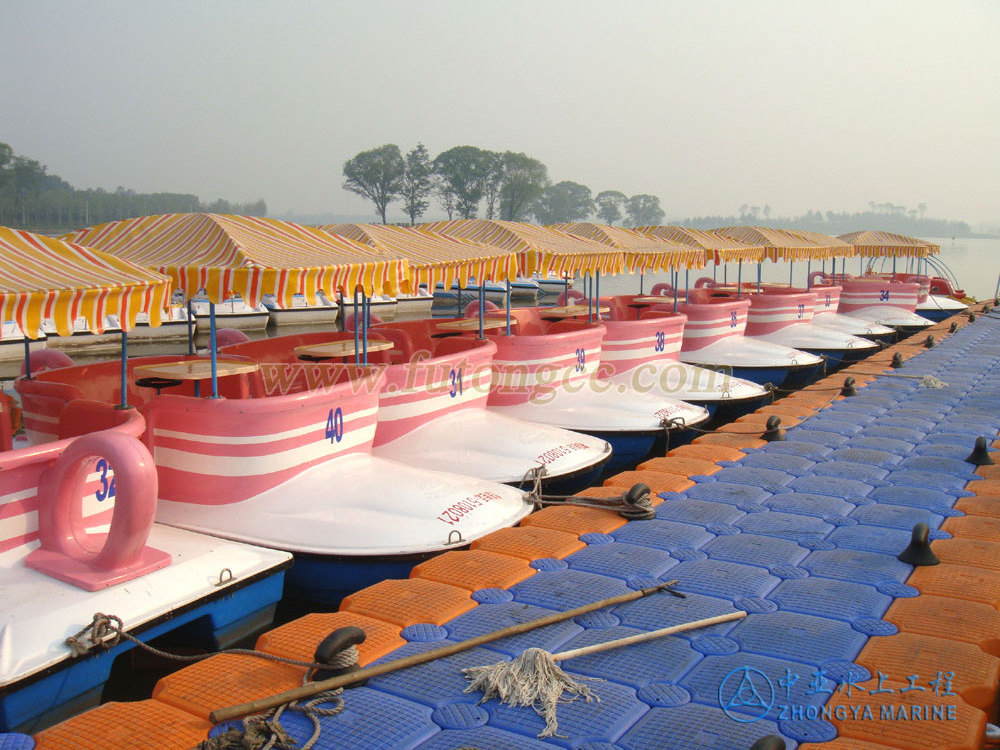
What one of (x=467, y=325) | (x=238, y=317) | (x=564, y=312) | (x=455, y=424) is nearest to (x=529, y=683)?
(x=455, y=424)

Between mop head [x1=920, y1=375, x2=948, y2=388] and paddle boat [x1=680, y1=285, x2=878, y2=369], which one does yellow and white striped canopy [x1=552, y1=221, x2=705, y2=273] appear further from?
mop head [x1=920, y1=375, x2=948, y2=388]

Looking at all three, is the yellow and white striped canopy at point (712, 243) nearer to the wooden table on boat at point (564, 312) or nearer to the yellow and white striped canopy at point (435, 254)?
the wooden table on boat at point (564, 312)

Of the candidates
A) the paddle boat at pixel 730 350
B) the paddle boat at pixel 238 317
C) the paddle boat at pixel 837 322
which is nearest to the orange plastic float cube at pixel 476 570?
the paddle boat at pixel 730 350

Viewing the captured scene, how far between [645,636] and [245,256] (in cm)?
397

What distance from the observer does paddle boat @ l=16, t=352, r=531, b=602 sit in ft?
21.0

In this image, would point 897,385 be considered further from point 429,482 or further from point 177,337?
point 177,337

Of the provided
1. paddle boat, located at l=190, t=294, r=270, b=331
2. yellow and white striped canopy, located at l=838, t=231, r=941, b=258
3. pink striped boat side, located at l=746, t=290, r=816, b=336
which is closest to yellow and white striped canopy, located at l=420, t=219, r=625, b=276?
pink striped boat side, located at l=746, t=290, r=816, b=336

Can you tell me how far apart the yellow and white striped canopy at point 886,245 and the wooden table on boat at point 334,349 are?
19730 millimetres

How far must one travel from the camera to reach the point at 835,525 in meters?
6.38

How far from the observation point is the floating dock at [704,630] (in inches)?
145

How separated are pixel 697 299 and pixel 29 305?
15.2 metres

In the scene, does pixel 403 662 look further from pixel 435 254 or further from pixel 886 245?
pixel 886 245

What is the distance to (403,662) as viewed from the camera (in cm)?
415

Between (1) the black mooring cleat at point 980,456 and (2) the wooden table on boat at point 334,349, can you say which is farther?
(2) the wooden table on boat at point 334,349
